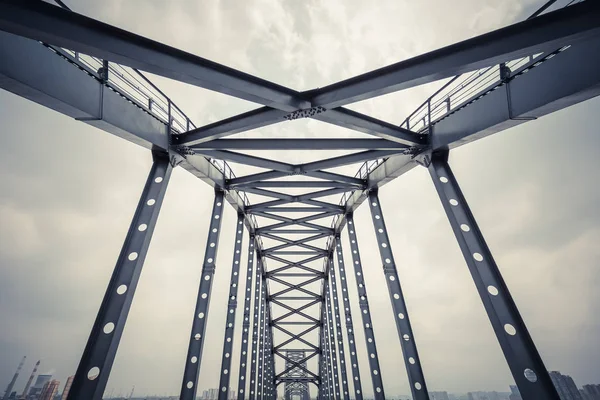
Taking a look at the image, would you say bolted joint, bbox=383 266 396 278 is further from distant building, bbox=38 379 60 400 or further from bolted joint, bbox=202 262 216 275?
distant building, bbox=38 379 60 400

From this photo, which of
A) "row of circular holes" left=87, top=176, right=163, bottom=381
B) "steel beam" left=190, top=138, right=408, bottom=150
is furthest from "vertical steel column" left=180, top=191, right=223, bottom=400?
"steel beam" left=190, top=138, right=408, bottom=150

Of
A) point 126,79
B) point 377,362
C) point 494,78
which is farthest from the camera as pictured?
point 377,362

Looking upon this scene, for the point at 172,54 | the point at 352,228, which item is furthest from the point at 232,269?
the point at 172,54

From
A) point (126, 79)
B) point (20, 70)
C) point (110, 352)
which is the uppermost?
point (126, 79)

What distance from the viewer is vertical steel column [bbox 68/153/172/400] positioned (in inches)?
214

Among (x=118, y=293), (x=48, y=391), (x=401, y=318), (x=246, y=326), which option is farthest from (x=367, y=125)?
(x=48, y=391)

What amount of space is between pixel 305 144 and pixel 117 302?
605 centimetres

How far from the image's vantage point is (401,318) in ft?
31.6

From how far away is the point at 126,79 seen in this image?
22.1 ft

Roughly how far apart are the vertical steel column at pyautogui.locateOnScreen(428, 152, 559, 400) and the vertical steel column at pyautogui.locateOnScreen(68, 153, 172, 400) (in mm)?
7401

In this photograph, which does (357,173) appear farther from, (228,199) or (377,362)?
(377,362)

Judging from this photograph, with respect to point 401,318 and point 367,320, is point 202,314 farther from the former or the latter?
point 367,320

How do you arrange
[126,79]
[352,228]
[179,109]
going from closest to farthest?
[126,79] → [179,109] → [352,228]

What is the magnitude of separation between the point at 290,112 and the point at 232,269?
9.98 m
